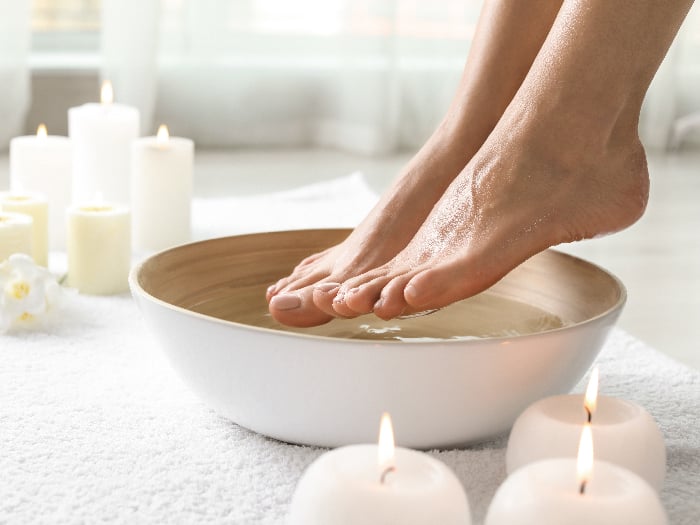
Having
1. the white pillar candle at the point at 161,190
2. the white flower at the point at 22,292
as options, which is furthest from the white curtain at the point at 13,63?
the white flower at the point at 22,292

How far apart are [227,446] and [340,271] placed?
24cm

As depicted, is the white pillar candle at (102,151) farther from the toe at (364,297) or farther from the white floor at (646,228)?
the toe at (364,297)

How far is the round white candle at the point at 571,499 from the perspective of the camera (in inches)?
28.1

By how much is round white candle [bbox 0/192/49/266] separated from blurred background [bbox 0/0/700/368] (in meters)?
1.07

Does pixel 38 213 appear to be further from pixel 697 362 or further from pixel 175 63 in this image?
pixel 175 63

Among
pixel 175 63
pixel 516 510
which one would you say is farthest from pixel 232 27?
pixel 516 510

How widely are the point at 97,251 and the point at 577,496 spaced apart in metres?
1.00

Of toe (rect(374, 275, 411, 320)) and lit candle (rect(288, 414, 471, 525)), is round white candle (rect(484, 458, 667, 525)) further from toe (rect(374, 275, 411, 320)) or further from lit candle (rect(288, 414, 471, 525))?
toe (rect(374, 275, 411, 320))

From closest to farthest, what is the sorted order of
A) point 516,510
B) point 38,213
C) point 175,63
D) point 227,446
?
point 516,510 < point 227,446 < point 38,213 < point 175,63

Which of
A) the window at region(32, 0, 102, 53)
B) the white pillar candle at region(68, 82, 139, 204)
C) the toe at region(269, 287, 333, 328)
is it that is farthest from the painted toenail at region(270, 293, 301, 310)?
the window at region(32, 0, 102, 53)

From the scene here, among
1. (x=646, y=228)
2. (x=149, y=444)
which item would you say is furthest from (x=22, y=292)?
(x=646, y=228)

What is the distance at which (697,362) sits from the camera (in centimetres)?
138

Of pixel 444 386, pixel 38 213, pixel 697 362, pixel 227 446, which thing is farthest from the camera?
pixel 38 213

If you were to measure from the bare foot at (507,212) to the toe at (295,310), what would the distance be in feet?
0.11
